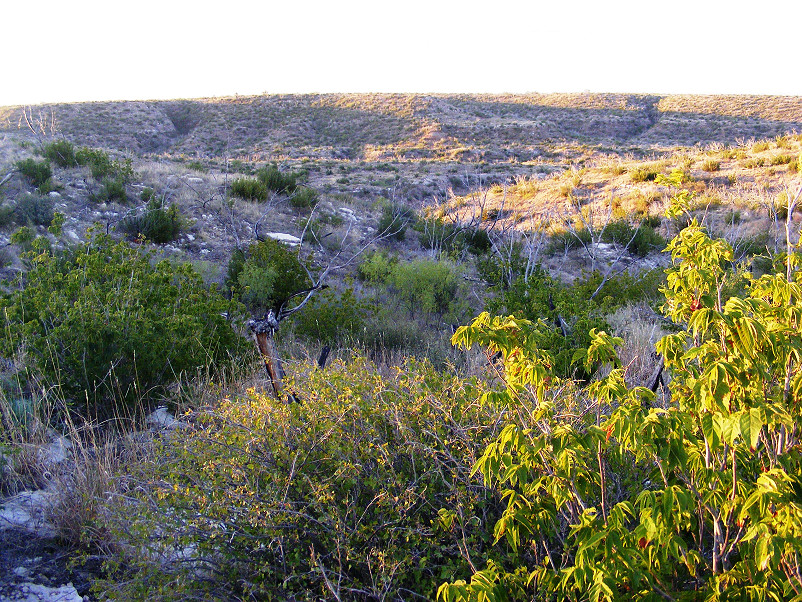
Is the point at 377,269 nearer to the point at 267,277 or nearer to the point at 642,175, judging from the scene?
the point at 267,277

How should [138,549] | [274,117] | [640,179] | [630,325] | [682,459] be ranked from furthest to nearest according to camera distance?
[274,117] → [640,179] → [630,325] → [138,549] → [682,459]

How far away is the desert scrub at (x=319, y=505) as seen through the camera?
2377mm

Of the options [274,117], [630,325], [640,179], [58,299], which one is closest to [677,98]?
[274,117]

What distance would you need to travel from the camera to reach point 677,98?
174 ft

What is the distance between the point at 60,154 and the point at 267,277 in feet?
29.5

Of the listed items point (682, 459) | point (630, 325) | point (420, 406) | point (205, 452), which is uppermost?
point (682, 459)

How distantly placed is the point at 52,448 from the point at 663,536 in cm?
401

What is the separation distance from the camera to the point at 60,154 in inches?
541

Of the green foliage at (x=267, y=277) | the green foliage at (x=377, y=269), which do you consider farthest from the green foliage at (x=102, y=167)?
the green foliage at (x=377, y=269)

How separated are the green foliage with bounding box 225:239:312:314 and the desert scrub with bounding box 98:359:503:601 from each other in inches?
201

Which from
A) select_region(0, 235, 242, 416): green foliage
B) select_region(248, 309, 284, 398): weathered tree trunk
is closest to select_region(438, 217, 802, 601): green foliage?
select_region(248, 309, 284, 398): weathered tree trunk

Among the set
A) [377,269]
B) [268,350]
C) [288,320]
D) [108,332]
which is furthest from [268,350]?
[377,269]

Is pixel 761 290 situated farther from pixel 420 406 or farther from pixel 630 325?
pixel 630 325

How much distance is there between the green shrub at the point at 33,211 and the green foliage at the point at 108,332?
549 centimetres
